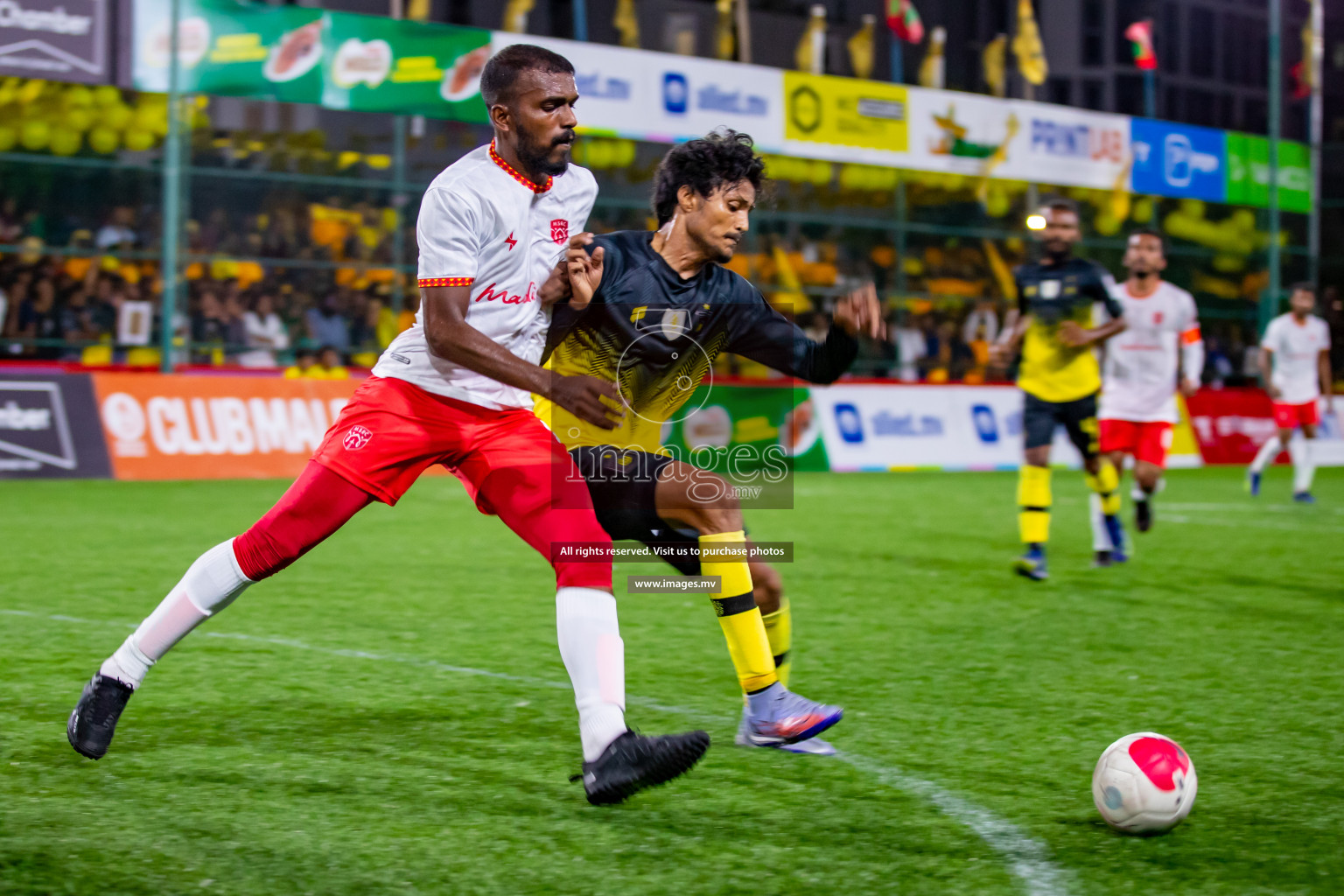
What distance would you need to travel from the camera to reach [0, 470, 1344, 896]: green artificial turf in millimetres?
3223

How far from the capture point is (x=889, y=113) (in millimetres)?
20750

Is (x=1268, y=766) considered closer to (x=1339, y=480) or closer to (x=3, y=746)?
(x=3, y=746)

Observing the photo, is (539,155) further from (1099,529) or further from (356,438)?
(1099,529)

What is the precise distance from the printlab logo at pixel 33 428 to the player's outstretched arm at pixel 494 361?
11178 mm

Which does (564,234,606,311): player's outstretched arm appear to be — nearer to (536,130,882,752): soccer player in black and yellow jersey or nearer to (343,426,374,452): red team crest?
(536,130,882,752): soccer player in black and yellow jersey

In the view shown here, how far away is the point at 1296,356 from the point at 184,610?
1345cm

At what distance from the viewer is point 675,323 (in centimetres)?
436

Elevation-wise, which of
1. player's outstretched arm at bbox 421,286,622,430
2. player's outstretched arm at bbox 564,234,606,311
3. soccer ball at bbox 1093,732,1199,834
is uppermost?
player's outstretched arm at bbox 564,234,606,311

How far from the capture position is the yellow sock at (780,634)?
15.0 feet

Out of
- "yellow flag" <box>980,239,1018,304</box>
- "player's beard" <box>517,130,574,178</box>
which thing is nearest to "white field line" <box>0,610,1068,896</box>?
"player's beard" <box>517,130,574,178</box>

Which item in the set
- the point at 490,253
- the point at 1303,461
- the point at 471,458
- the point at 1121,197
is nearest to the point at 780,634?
the point at 471,458

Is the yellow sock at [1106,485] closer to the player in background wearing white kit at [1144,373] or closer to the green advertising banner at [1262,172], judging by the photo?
the player in background wearing white kit at [1144,373]

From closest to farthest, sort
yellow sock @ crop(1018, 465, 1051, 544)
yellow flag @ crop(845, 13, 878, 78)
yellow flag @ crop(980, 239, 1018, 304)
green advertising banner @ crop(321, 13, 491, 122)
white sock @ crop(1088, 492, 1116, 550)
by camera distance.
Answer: yellow sock @ crop(1018, 465, 1051, 544), white sock @ crop(1088, 492, 1116, 550), green advertising banner @ crop(321, 13, 491, 122), yellow flag @ crop(845, 13, 878, 78), yellow flag @ crop(980, 239, 1018, 304)

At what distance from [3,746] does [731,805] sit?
7.02ft
